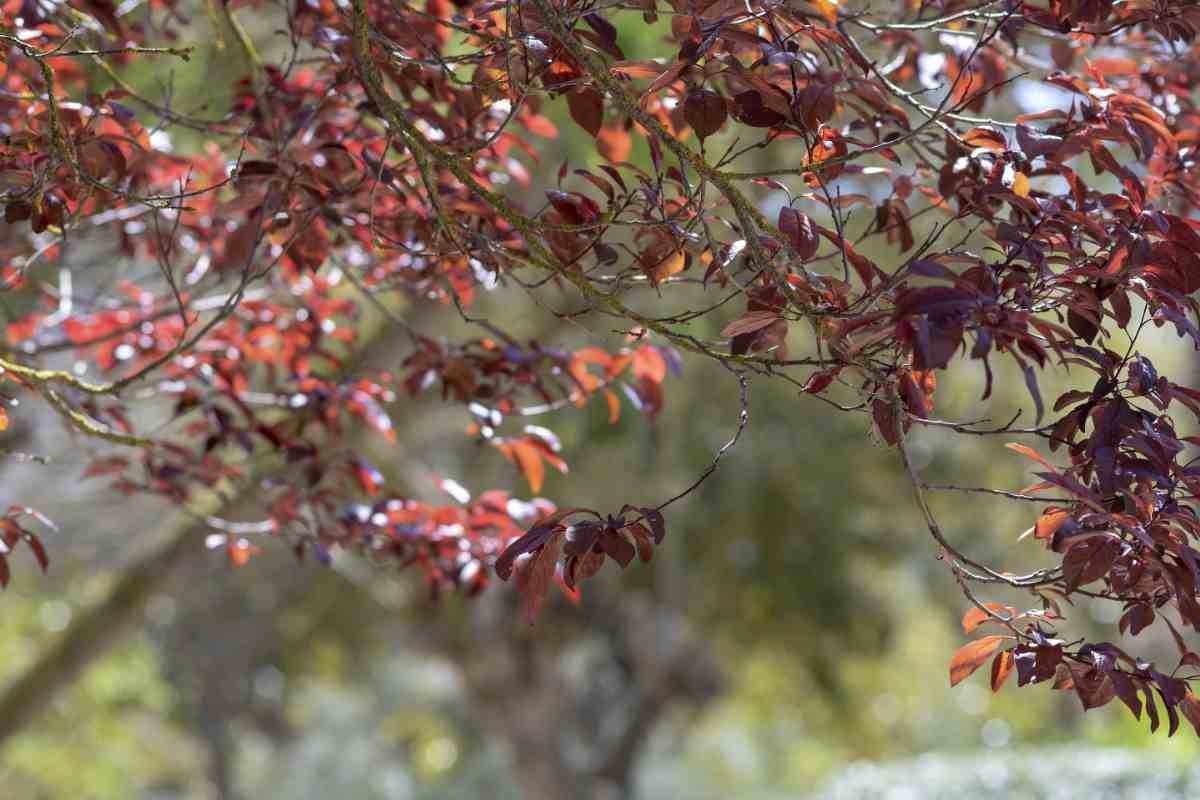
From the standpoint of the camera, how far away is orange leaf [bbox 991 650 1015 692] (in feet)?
5.37

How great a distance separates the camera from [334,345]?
20.4 feet

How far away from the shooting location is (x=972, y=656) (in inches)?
67.9

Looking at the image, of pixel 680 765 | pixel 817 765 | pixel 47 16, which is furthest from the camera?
pixel 680 765

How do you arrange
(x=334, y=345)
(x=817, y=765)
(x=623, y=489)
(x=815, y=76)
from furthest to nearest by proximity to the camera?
(x=817, y=765)
(x=623, y=489)
(x=334, y=345)
(x=815, y=76)

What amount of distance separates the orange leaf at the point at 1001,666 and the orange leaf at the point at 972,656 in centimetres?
2

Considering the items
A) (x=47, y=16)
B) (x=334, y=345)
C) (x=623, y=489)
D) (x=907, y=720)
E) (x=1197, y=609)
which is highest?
(x=907, y=720)

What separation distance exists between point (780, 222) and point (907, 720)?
18.9 meters

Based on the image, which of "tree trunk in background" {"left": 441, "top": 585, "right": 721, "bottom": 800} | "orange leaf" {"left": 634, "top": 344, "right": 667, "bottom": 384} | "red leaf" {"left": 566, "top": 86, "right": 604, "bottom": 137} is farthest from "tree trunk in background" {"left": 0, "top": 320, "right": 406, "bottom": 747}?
"red leaf" {"left": 566, "top": 86, "right": 604, "bottom": 137}

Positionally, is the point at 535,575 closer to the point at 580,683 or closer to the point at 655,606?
the point at 655,606

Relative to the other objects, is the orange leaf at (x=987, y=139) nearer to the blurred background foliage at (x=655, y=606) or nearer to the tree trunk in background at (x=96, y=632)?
the blurred background foliage at (x=655, y=606)

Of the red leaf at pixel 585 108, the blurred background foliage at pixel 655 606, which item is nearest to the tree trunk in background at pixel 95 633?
the blurred background foliage at pixel 655 606

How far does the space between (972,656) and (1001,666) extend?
64 millimetres

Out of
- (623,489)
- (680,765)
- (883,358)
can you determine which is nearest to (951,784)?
(623,489)

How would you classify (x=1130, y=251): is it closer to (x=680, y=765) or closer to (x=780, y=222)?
(x=780, y=222)
